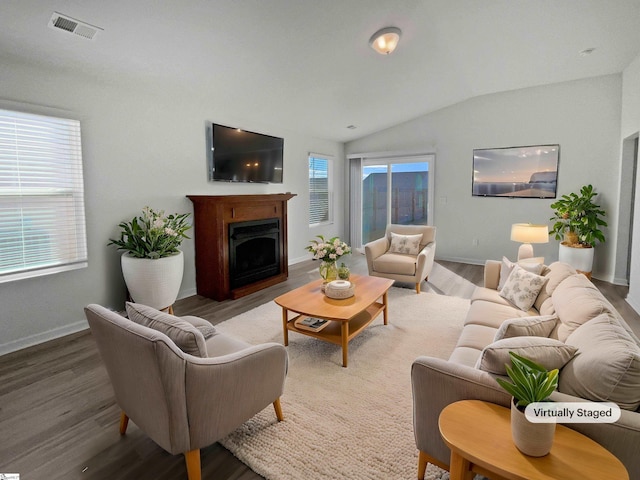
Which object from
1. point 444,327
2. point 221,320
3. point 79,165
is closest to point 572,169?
point 444,327

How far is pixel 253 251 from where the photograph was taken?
5027 millimetres

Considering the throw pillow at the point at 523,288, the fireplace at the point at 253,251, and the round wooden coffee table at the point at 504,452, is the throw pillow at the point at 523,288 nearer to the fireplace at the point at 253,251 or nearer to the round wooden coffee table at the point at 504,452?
the round wooden coffee table at the point at 504,452

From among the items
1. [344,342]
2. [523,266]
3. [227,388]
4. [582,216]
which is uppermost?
[582,216]

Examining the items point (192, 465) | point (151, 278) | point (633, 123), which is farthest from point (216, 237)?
point (633, 123)

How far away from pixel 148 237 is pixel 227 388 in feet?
8.36

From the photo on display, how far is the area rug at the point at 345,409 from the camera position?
1833 mm

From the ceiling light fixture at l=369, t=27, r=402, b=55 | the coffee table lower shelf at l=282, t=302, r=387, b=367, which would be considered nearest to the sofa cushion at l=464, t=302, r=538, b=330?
the coffee table lower shelf at l=282, t=302, r=387, b=367

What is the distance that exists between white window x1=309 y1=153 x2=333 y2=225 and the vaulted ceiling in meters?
1.57

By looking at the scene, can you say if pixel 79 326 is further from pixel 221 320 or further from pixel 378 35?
pixel 378 35

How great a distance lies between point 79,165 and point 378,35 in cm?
322

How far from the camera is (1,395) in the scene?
2.47 metres

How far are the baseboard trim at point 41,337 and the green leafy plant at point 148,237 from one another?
0.86 metres

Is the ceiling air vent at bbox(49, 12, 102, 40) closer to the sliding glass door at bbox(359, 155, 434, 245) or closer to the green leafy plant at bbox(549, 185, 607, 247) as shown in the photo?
the sliding glass door at bbox(359, 155, 434, 245)

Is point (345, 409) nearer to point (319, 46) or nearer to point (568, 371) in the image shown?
point (568, 371)
